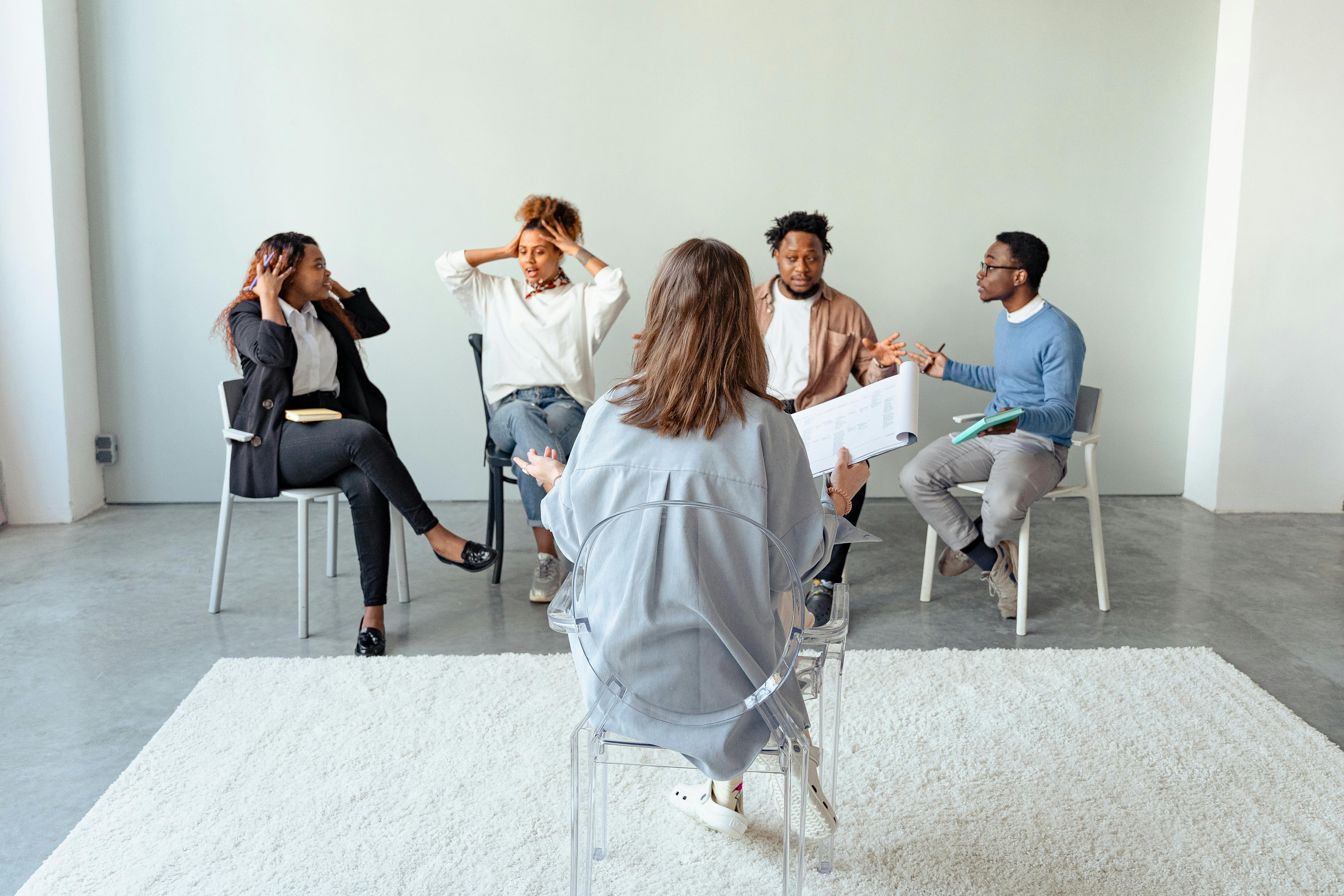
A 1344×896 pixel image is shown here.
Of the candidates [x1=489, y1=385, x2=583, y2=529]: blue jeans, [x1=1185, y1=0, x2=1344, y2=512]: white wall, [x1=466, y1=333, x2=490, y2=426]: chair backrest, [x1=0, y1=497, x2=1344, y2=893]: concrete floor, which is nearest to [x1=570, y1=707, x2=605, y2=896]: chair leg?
[x1=0, y1=497, x2=1344, y2=893]: concrete floor

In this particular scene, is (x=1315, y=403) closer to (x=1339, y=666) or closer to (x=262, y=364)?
(x=1339, y=666)

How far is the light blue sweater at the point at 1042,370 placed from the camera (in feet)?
10.3

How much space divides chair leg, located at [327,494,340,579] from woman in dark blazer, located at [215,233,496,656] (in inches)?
22.9

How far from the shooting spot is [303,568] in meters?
2.95

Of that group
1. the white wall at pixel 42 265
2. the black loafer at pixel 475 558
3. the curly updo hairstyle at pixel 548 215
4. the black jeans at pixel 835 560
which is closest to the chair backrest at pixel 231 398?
the black loafer at pixel 475 558

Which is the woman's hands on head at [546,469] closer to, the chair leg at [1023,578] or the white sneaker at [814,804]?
the white sneaker at [814,804]

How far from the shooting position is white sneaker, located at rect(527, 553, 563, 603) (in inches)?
130

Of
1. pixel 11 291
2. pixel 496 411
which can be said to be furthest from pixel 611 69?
pixel 11 291

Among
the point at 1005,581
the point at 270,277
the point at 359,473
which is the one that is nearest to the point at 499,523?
the point at 359,473

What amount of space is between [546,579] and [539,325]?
0.92 m

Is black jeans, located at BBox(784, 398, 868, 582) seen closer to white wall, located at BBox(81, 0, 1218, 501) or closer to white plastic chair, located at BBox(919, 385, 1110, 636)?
white plastic chair, located at BBox(919, 385, 1110, 636)

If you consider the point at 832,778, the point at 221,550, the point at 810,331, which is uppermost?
the point at 810,331

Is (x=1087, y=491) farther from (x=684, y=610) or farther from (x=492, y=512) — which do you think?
(x=684, y=610)

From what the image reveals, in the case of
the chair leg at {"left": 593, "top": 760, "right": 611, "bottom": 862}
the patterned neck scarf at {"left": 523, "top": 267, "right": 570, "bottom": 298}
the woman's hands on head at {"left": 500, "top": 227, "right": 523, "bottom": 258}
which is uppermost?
the woman's hands on head at {"left": 500, "top": 227, "right": 523, "bottom": 258}
